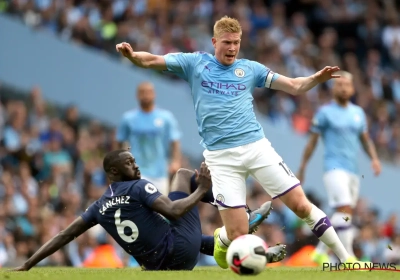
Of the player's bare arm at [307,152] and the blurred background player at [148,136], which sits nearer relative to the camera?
the player's bare arm at [307,152]

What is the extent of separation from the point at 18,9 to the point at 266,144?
11.2m

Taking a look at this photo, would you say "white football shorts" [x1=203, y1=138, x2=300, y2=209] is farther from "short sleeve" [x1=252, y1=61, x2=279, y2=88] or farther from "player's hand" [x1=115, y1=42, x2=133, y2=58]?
"player's hand" [x1=115, y1=42, x2=133, y2=58]

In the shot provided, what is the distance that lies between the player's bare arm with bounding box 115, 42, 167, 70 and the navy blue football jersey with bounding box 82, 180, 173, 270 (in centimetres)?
118

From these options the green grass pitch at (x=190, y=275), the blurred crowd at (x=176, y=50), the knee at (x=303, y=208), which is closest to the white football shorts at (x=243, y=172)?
the knee at (x=303, y=208)

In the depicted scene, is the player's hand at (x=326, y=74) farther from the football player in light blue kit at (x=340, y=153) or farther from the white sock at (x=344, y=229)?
the white sock at (x=344, y=229)

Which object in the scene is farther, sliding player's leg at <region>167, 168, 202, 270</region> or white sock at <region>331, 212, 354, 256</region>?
white sock at <region>331, 212, 354, 256</region>

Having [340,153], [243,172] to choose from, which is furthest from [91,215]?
[340,153]

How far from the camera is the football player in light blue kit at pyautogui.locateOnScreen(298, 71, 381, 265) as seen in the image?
13422mm

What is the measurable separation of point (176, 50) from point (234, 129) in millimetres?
11308

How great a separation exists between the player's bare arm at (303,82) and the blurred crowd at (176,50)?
174 inches

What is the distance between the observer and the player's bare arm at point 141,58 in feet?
31.6

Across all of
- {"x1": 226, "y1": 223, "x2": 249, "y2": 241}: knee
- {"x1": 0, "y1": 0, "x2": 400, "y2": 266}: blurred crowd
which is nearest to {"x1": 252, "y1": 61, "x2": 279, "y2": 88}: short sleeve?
{"x1": 226, "y1": 223, "x2": 249, "y2": 241}: knee

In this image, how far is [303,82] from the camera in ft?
33.0

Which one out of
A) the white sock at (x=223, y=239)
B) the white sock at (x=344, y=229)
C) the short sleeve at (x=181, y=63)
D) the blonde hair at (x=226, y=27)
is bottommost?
the white sock at (x=344, y=229)
